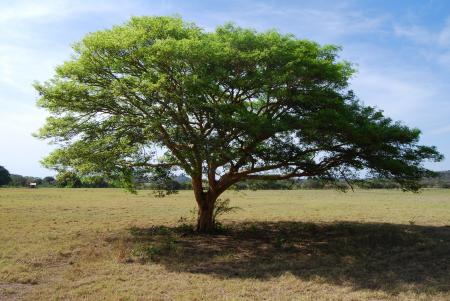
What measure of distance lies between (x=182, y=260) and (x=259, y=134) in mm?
4686

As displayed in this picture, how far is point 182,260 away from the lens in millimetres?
13297

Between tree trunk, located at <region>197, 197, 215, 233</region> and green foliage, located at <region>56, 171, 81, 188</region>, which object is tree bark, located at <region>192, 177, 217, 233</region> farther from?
green foliage, located at <region>56, 171, 81, 188</region>

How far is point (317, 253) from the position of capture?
1463 centimetres

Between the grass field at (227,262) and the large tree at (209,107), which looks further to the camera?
the large tree at (209,107)

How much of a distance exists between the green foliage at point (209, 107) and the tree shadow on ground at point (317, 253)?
2.64 meters

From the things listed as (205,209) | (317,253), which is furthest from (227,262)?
(205,209)

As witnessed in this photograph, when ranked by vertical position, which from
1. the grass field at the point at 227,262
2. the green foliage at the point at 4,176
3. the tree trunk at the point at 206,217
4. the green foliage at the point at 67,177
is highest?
the green foliage at the point at 4,176

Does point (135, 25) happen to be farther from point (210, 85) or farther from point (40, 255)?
point (40, 255)

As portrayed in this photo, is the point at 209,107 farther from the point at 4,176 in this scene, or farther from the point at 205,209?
the point at 4,176

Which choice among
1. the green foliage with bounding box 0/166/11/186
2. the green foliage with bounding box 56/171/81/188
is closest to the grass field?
the green foliage with bounding box 56/171/81/188

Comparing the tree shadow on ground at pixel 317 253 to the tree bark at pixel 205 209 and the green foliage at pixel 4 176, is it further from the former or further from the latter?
the green foliage at pixel 4 176

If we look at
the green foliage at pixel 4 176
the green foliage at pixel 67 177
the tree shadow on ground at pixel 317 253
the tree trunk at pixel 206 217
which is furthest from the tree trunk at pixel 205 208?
the green foliage at pixel 4 176

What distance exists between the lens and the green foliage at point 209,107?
1491cm

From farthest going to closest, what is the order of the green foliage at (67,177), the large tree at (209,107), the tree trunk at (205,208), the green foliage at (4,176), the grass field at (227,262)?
the green foliage at (4,176), the tree trunk at (205,208), the green foliage at (67,177), the large tree at (209,107), the grass field at (227,262)
